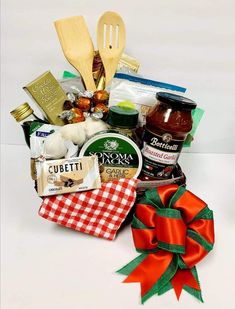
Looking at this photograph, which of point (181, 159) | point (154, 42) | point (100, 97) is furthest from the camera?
point (181, 159)

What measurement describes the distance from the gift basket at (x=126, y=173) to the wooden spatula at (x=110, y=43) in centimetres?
A: 9

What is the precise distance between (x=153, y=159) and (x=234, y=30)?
23.4 inches

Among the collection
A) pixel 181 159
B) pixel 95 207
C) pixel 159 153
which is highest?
pixel 159 153

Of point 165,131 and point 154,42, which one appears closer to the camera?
point 165,131

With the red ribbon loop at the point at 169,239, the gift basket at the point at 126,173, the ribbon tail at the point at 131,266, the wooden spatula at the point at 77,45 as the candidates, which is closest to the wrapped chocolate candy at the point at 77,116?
the gift basket at the point at 126,173

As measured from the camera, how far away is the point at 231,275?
705 millimetres

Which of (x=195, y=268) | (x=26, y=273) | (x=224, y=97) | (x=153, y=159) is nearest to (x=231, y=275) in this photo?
(x=195, y=268)

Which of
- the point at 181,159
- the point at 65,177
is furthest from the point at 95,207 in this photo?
the point at 181,159

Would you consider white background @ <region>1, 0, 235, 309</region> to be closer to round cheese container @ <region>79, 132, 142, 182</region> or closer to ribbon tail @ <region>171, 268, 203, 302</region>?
ribbon tail @ <region>171, 268, 203, 302</region>

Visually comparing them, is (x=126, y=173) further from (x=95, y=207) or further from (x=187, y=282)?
(x=187, y=282)

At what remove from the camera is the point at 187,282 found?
673mm

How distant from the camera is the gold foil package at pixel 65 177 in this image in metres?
0.70

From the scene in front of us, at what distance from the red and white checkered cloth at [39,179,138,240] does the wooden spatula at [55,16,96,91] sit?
0.92 feet

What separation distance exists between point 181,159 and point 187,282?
1.94 ft
